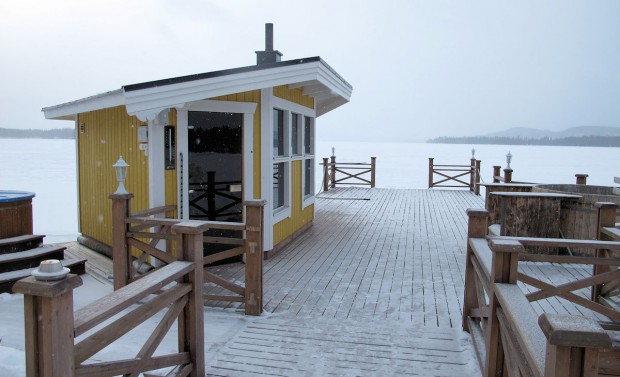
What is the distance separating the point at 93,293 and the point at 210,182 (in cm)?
177

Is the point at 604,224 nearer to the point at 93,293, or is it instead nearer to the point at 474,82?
the point at 93,293

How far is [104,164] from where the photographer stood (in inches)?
248

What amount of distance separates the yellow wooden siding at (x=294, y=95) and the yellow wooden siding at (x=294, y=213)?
97 cm

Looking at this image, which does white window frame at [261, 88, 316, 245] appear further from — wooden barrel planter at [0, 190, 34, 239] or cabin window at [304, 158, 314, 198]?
wooden barrel planter at [0, 190, 34, 239]

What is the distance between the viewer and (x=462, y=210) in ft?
35.4

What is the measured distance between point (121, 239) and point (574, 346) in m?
3.95

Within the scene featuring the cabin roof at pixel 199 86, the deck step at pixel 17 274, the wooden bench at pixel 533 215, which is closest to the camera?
the cabin roof at pixel 199 86

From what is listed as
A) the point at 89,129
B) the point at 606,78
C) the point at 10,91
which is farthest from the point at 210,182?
the point at 606,78

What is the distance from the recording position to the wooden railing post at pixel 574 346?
1.28 meters

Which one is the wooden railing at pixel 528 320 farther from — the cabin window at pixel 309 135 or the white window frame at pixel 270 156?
the cabin window at pixel 309 135

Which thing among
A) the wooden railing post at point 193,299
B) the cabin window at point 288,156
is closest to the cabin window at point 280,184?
the cabin window at point 288,156

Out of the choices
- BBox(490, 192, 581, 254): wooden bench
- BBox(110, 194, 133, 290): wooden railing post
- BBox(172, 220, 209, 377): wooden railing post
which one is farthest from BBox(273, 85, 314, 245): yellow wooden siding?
BBox(172, 220, 209, 377): wooden railing post

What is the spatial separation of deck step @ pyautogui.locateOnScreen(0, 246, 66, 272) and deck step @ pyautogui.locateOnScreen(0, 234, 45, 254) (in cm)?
7

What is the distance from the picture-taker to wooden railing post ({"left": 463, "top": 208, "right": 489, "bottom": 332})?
11.7 feet
